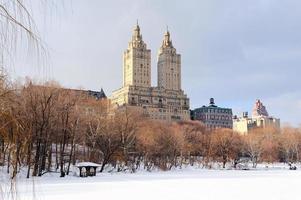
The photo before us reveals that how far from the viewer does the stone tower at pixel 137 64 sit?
473 feet

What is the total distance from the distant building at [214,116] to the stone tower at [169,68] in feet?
44.1

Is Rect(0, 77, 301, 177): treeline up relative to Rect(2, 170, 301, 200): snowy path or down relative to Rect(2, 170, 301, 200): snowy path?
up

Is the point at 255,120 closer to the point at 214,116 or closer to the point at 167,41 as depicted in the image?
the point at 214,116

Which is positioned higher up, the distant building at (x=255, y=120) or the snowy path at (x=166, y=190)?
the distant building at (x=255, y=120)

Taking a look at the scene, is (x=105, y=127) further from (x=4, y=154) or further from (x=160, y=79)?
(x=160, y=79)

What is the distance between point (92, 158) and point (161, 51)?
108 meters

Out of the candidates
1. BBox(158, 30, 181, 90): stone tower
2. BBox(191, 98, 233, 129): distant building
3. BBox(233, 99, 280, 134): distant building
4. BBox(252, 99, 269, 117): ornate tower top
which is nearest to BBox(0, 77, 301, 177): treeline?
BBox(158, 30, 181, 90): stone tower

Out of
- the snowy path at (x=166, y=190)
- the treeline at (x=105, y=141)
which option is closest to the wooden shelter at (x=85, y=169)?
the treeline at (x=105, y=141)

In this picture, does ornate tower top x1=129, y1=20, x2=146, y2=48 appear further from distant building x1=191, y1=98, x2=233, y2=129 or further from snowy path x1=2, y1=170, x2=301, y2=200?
snowy path x1=2, y1=170, x2=301, y2=200

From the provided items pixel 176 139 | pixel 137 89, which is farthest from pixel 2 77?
pixel 137 89

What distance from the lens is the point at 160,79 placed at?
154 metres

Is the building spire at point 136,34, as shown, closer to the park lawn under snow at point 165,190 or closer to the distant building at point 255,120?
the distant building at point 255,120

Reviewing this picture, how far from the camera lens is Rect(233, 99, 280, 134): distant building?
174875 mm

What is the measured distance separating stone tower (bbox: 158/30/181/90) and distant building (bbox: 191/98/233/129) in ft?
44.1
